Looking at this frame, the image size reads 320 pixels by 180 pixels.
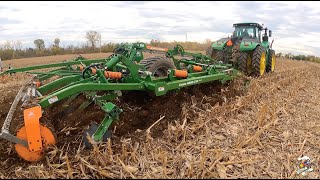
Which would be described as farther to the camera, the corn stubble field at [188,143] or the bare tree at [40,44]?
the bare tree at [40,44]

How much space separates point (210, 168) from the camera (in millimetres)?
3367

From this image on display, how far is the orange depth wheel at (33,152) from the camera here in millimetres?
3480

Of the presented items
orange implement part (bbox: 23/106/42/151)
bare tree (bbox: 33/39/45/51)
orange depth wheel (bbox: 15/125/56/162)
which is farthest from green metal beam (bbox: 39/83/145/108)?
bare tree (bbox: 33/39/45/51)

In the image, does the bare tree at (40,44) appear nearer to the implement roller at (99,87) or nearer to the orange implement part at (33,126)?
the implement roller at (99,87)

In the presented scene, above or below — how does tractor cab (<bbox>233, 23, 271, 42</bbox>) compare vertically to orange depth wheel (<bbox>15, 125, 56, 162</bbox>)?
above

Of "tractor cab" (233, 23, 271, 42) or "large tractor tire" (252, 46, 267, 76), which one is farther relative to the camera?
"tractor cab" (233, 23, 271, 42)

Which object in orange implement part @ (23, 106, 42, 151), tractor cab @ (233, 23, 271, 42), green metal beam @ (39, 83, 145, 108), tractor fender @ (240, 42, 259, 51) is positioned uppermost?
tractor cab @ (233, 23, 271, 42)

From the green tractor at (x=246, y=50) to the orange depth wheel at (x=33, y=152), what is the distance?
22.2 feet

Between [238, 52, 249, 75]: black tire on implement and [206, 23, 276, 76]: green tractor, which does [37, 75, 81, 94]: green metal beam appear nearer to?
[238, 52, 249, 75]: black tire on implement

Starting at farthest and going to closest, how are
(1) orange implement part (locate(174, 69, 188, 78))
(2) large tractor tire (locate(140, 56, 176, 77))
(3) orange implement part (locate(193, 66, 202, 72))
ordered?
1. (3) orange implement part (locate(193, 66, 202, 72))
2. (2) large tractor tire (locate(140, 56, 176, 77))
3. (1) orange implement part (locate(174, 69, 188, 78))

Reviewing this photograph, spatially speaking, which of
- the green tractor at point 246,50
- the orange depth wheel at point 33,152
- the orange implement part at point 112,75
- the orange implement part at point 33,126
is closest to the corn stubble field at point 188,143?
the orange depth wheel at point 33,152

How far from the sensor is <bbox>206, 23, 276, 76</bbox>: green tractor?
9156mm

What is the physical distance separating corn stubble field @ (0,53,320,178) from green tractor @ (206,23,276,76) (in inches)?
121

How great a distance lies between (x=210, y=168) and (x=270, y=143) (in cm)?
121
